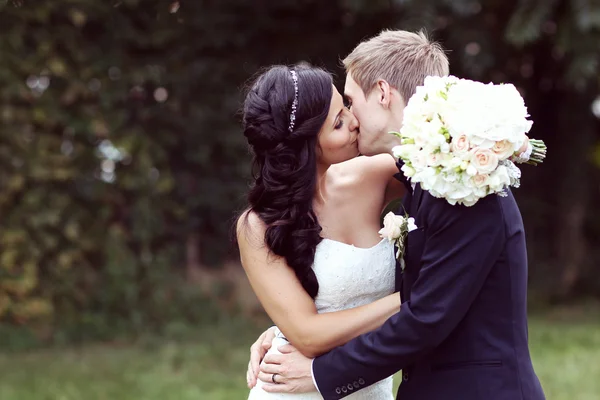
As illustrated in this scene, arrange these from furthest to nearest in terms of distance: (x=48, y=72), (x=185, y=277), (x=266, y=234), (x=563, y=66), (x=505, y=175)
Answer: (x=563, y=66) < (x=185, y=277) < (x=48, y=72) < (x=266, y=234) < (x=505, y=175)

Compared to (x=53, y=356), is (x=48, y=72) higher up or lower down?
higher up

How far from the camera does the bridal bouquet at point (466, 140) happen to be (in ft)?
6.84

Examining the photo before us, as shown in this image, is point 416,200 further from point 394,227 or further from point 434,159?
point 434,159

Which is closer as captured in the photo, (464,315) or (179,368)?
(464,315)

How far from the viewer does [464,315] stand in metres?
2.22

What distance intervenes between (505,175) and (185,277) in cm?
716

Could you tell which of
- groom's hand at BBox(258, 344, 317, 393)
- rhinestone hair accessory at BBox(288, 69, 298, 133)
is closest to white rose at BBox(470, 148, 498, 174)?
rhinestone hair accessory at BBox(288, 69, 298, 133)

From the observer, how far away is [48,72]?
26.1ft

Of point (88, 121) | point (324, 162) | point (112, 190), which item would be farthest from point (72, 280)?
point (324, 162)

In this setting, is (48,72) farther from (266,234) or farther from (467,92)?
(467,92)

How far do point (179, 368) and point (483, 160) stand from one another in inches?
210

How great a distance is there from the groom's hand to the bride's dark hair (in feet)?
0.73

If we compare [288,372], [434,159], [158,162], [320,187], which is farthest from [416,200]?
[158,162]

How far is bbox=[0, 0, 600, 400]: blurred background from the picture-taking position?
23.8 feet
